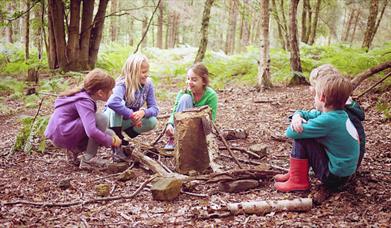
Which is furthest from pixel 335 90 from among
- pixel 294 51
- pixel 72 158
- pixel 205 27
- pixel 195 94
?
pixel 205 27

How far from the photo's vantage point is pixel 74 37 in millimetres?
9914

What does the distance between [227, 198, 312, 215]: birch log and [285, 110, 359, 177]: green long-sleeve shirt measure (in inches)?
14.3

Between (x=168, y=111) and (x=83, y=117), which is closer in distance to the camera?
(x=83, y=117)

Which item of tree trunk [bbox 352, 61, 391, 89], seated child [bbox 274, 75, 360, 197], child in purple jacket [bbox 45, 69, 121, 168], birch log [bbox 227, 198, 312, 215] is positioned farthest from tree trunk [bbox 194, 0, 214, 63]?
birch log [bbox 227, 198, 312, 215]

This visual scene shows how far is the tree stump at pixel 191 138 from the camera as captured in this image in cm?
376

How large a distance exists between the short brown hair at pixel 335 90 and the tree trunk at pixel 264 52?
5.46 m

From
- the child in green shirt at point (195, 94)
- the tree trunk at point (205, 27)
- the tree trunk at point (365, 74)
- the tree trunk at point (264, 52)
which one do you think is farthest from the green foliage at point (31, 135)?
the tree trunk at point (205, 27)

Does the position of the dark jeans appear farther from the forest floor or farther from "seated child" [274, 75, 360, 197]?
the forest floor

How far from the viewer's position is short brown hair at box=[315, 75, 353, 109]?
2.85 m

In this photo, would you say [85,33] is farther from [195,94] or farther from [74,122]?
[74,122]

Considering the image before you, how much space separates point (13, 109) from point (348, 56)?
8544mm

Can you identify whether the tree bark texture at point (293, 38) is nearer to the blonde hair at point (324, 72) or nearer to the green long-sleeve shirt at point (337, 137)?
the blonde hair at point (324, 72)

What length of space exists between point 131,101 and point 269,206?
2347 millimetres

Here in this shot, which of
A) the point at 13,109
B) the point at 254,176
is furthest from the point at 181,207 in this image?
the point at 13,109
